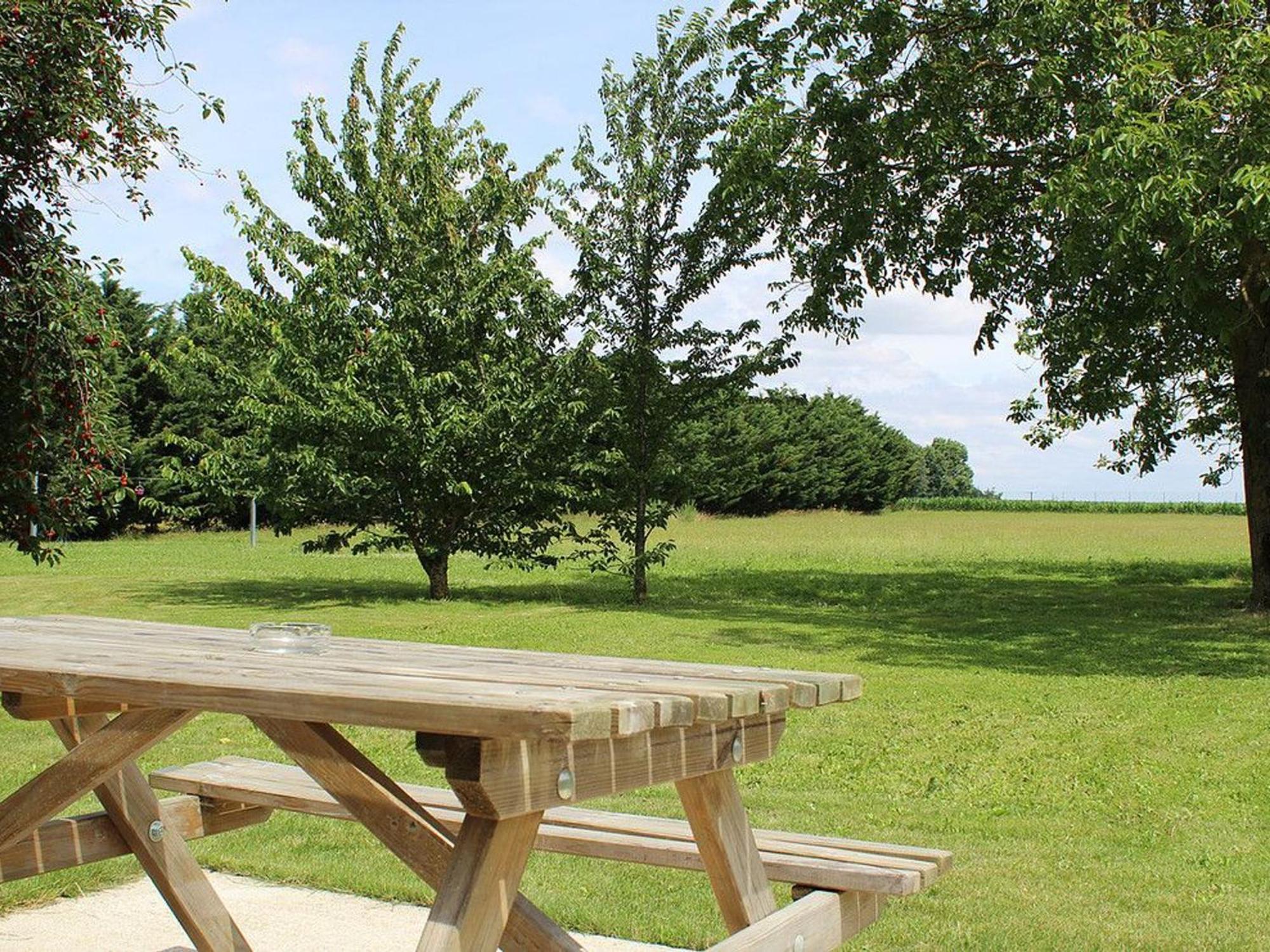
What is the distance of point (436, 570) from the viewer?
20.8 m

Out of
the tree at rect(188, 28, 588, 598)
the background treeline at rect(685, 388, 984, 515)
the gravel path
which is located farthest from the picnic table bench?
the background treeline at rect(685, 388, 984, 515)

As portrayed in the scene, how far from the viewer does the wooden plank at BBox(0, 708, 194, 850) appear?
11.7ft

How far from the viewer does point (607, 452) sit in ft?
63.5

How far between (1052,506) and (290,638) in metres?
80.6

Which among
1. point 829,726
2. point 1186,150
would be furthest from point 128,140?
point 1186,150

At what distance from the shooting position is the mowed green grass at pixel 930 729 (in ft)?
16.9

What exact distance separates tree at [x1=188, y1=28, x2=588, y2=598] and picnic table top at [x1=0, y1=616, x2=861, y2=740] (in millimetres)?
15546

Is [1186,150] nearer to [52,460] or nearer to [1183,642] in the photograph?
[1183,642]

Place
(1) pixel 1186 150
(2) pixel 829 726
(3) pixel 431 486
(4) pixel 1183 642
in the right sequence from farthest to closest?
(3) pixel 431 486, (4) pixel 1183 642, (1) pixel 1186 150, (2) pixel 829 726

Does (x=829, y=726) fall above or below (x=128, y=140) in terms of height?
below

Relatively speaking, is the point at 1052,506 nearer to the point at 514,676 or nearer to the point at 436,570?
the point at 436,570

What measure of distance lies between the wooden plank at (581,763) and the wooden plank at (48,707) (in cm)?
189

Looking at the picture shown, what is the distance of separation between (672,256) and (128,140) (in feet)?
35.0

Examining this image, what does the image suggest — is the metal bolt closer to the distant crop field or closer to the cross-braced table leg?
the cross-braced table leg
